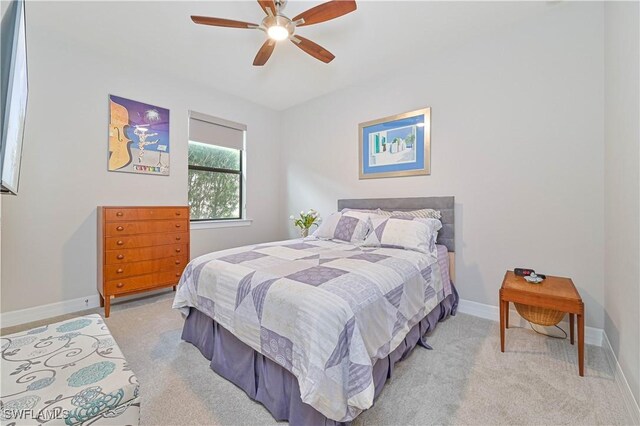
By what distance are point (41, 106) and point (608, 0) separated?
4844 millimetres

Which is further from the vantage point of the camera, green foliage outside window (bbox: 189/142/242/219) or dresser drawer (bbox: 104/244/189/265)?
green foliage outside window (bbox: 189/142/242/219)

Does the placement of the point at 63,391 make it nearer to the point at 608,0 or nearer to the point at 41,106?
the point at 41,106

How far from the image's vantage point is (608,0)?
1.94 m

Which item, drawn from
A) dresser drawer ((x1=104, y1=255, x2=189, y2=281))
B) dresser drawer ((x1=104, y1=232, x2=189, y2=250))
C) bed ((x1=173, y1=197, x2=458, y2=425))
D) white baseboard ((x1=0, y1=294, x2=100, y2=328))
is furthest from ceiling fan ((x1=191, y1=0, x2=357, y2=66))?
white baseboard ((x1=0, y1=294, x2=100, y2=328))

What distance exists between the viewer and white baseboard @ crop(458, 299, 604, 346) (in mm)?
2041

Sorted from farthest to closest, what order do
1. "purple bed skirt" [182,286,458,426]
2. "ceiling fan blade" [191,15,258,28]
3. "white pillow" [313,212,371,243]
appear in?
"white pillow" [313,212,371,243], "ceiling fan blade" [191,15,258,28], "purple bed skirt" [182,286,458,426]

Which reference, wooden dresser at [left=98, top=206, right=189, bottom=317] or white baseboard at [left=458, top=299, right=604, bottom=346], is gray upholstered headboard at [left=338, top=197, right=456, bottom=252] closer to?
white baseboard at [left=458, top=299, right=604, bottom=346]

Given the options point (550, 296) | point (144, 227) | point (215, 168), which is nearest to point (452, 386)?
point (550, 296)

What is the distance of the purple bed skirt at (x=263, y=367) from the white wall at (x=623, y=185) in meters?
1.11

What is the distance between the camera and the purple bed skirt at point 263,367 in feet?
4.15

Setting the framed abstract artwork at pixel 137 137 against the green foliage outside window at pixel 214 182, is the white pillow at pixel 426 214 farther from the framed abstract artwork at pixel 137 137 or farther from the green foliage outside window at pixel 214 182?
the framed abstract artwork at pixel 137 137

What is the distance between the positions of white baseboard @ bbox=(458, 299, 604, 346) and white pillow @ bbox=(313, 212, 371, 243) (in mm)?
1231

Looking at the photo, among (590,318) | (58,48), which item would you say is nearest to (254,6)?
(58,48)

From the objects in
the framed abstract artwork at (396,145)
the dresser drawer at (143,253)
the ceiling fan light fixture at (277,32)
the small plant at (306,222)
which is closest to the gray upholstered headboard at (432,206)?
the framed abstract artwork at (396,145)
